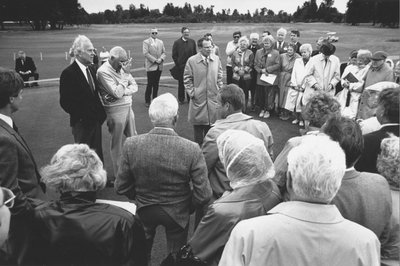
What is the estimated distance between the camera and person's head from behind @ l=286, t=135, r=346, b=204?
6.31 feet

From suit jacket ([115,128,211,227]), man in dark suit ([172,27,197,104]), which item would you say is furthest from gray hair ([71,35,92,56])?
man in dark suit ([172,27,197,104])

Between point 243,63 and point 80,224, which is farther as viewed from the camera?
point 243,63

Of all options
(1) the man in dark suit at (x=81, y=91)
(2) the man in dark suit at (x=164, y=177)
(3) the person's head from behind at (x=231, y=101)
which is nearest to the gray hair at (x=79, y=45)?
(1) the man in dark suit at (x=81, y=91)

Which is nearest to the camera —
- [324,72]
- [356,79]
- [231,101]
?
[231,101]

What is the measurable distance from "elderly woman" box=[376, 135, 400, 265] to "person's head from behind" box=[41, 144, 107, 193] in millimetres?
1891

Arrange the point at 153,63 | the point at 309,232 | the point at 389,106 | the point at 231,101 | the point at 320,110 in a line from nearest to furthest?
the point at 309,232, the point at 389,106, the point at 320,110, the point at 231,101, the point at 153,63

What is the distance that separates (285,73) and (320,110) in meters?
5.90

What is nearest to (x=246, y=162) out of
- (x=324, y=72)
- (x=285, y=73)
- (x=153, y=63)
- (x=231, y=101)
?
(x=231, y=101)

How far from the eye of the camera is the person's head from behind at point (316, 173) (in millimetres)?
1925

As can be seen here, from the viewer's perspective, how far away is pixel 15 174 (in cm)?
287

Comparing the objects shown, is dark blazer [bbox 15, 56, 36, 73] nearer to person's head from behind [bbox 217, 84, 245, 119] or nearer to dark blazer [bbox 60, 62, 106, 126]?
dark blazer [bbox 60, 62, 106, 126]

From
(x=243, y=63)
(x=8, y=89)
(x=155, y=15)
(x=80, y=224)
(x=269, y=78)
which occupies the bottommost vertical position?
(x=80, y=224)

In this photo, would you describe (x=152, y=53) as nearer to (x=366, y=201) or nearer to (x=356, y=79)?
(x=356, y=79)

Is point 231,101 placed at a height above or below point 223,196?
above
